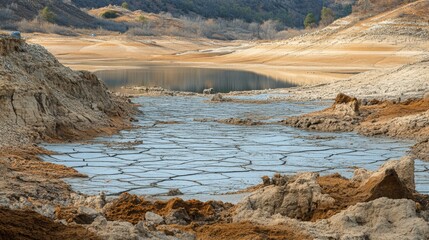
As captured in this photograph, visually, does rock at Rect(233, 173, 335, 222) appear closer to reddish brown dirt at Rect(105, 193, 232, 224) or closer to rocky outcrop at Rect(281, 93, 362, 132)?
reddish brown dirt at Rect(105, 193, 232, 224)

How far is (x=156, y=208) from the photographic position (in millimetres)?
6223

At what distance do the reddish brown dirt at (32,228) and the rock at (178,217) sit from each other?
0.98m

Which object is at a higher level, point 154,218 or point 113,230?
point 113,230

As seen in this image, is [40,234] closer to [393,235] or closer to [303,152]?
[393,235]

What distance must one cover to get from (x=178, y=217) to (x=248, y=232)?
0.73m

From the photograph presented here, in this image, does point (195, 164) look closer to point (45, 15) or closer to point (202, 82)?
point (202, 82)

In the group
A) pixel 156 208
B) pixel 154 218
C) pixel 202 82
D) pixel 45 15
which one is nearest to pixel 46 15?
pixel 45 15

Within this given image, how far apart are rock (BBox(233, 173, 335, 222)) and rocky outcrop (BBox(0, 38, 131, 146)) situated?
4672mm

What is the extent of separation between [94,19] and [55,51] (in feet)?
114

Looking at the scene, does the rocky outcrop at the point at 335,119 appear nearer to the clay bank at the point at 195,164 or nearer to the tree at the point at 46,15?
the clay bank at the point at 195,164

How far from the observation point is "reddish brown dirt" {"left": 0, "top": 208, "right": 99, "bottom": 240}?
14.4 feet

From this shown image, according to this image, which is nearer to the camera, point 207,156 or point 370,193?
point 370,193

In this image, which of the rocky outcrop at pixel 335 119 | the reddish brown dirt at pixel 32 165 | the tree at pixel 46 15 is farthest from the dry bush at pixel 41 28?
the reddish brown dirt at pixel 32 165

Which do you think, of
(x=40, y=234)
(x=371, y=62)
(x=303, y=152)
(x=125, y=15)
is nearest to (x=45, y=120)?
(x=303, y=152)
